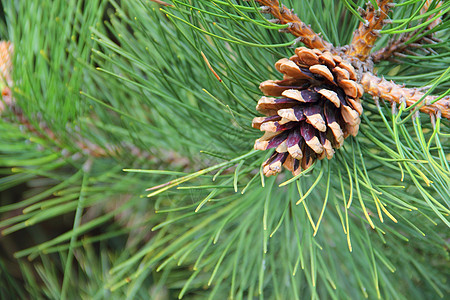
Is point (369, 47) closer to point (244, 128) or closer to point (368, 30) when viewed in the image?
point (368, 30)

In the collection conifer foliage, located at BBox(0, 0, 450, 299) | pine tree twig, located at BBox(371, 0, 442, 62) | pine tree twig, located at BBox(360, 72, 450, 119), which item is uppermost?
pine tree twig, located at BBox(371, 0, 442, 62)

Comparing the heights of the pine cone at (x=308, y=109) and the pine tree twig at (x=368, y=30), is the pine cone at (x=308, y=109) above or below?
below

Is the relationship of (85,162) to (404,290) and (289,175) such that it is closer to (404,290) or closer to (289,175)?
(289,175)

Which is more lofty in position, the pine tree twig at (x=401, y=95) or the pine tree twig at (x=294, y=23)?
the pine tree twig at (x=294, y=23)

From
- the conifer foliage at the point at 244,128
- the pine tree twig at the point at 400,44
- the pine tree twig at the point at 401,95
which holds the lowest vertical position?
the conifer foliage at the point at 244,128

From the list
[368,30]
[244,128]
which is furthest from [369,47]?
[244,128]
